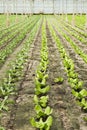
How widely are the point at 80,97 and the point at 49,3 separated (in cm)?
6437

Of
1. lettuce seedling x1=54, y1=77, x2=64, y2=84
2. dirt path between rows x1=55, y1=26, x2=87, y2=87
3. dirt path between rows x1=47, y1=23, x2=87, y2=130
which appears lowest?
dirt path between rows x1=55, y1=26, x2=87, y2=87

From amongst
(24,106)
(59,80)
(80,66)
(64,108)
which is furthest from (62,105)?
(80,66)

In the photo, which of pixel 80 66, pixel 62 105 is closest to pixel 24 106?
pixel 62 105

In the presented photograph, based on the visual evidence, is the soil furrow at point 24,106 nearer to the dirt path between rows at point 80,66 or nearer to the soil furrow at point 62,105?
the soil furrow at point 62,105

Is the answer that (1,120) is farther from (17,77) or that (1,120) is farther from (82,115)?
(17,77)

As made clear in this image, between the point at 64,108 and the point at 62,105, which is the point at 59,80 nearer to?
the point at 62,105

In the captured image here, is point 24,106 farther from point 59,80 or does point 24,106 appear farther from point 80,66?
point 80,66

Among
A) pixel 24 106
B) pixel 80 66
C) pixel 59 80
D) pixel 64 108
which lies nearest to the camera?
pixel 64 108

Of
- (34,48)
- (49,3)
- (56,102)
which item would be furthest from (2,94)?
(49,3)

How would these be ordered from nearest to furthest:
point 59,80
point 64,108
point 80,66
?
point 64,108 < point 59,80 < point 80,66

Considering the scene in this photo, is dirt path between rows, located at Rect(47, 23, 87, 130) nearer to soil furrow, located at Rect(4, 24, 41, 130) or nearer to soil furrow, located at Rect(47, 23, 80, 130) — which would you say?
soil furrow, located at Rect(47, 23, 80, 130)

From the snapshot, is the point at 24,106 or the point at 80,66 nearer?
the point at 24,106

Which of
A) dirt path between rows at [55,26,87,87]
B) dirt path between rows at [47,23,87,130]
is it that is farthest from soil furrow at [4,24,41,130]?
dirt path between rows at [55,26,87,87]

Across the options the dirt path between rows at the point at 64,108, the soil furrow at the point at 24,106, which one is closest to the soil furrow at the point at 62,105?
the dirt path between rows at the point at 64,108
